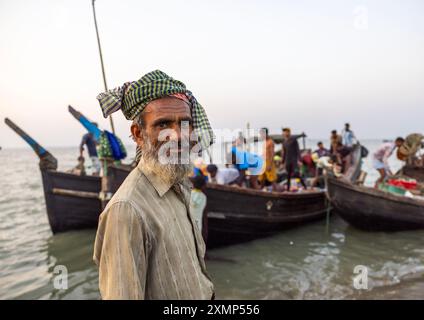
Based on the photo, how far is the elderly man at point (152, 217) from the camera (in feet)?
3.15

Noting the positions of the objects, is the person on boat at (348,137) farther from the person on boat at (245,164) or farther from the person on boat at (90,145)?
the person on boat at (90,145)

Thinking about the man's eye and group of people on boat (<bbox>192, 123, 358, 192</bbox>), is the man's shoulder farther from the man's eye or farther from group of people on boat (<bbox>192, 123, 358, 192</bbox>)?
group of people on boat (<bbox>192, 123, 358, 192</bbox>)

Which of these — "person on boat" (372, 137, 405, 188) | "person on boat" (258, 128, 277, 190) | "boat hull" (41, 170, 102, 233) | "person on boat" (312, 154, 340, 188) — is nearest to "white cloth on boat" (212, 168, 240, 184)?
"person on boat" (258, 128, 277, 190)

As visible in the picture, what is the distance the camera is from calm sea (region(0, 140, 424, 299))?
539cm

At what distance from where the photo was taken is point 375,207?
8.17 metres

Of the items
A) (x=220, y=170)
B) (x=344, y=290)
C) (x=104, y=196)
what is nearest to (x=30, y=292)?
(x=104, y=196)

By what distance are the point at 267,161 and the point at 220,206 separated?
104 inches

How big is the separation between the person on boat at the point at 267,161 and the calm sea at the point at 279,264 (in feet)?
5.68

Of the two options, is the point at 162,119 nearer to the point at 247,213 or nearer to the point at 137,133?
the point at 137,133

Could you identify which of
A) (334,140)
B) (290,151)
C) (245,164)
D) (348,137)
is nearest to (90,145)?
(245,164)

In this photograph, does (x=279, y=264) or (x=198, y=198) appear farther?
(x=279, y=264)

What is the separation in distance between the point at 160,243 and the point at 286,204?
7.27 meters

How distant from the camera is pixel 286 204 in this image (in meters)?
7.96
